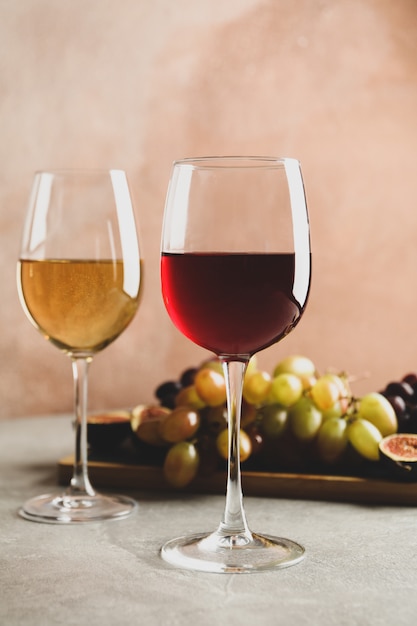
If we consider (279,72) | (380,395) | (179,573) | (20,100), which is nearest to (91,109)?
(20,100)

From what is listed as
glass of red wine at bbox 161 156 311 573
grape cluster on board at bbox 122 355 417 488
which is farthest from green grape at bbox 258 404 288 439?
glass of red wine at bbox 161 156 311 573

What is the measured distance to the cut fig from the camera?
1.17m

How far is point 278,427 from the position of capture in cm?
128

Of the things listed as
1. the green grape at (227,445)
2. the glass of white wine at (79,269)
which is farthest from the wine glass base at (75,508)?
the green grape at (227,445)

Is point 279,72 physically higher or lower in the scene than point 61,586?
higher

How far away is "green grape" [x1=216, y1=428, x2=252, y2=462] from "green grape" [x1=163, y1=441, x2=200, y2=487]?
3 centimetres

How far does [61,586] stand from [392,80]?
1.64 m

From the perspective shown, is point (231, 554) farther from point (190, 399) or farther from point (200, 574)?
point (190, 399)

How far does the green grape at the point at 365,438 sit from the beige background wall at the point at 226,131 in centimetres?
95

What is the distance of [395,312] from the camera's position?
223cm

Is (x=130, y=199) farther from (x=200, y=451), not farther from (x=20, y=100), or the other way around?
(x=20, y=100)

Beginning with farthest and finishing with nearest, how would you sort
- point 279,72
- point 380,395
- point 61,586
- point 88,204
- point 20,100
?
1. point 279,72
2. point 20,100
3. point 380,395
4. point 88,204
5. point 61,586

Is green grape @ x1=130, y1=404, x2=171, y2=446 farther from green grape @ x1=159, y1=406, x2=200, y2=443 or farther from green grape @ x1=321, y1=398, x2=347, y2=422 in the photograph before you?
green grape @ x1=321, y1=398, x2=347, y2=422

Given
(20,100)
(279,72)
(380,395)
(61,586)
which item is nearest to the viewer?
(61,586)
